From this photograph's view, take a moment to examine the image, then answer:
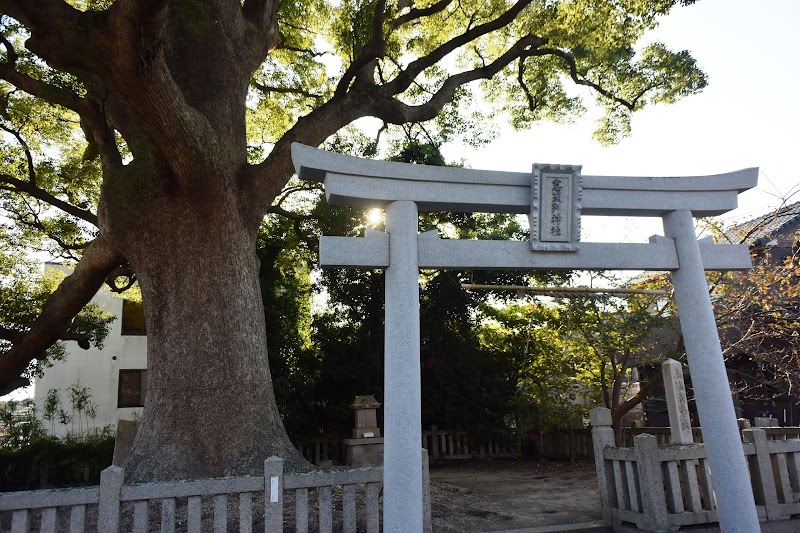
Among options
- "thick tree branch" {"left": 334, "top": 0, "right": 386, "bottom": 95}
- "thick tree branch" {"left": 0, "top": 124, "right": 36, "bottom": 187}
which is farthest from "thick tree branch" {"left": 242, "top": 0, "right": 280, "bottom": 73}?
Result: "thick tree branch" {"left": 0, "top": 124, "right": 36, "bottom": 187}

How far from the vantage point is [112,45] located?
4957 mm

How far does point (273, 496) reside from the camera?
147 inches

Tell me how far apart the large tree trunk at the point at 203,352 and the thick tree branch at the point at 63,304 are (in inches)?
39.9

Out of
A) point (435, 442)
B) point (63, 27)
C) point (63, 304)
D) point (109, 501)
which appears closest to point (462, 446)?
point (435, 442)

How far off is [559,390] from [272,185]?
656 cm

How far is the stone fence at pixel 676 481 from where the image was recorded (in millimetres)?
4773

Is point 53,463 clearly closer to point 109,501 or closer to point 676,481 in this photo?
point 109,501

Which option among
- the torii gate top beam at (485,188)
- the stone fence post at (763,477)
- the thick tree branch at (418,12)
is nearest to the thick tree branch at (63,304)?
the torii gate top beam at (485,188)

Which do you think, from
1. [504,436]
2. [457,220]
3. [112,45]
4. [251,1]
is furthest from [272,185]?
[504,436]

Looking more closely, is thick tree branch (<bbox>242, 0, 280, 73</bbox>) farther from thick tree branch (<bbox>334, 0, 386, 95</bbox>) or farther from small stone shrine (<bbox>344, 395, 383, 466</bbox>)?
small stone shrine (<bbox>344, 395, 383, 466</bbox>)

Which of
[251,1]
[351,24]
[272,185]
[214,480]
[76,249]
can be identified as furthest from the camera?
[76,249]

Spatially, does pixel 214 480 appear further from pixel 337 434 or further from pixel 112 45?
pixel 337 434

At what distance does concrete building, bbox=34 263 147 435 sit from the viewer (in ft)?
51.6

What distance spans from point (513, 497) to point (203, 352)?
4465mm
